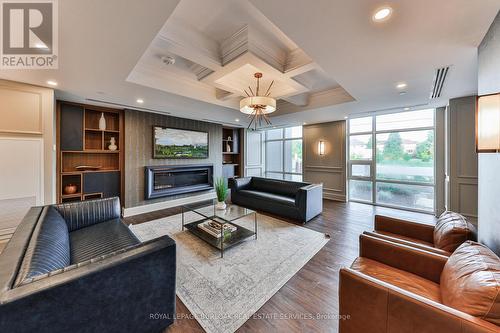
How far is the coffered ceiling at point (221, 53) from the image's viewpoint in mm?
1968

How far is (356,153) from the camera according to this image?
5.46 metres

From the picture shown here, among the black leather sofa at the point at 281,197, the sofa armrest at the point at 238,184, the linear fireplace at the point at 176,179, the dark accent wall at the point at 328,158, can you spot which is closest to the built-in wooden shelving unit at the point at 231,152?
the linear fireplace at the point at 176,179

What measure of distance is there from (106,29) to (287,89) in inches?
110

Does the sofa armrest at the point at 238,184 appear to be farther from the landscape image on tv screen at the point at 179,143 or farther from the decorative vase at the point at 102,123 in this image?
the decorative vase at the point at 102,123

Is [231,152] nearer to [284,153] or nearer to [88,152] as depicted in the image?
[284,153]

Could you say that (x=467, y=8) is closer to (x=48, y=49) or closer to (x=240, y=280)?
(x=240, y=280)

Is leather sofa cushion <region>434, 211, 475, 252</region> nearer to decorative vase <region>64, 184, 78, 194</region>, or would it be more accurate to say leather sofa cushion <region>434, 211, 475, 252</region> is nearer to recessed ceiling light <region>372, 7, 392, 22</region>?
recessed ceiling light <region>372, 7, 392, 22</region>

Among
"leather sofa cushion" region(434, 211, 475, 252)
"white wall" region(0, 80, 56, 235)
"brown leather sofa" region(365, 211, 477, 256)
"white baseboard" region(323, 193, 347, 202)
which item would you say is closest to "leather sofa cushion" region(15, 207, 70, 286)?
"white wall" region(0, 80, 56, 235)

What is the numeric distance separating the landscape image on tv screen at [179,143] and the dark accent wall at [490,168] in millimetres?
5300

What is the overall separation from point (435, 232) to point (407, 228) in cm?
25

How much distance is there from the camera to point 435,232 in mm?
1854

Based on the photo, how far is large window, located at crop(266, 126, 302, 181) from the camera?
691cm

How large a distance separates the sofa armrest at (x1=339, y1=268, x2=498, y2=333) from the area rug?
2.74 ft

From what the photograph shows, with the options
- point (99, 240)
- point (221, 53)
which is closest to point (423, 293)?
point (99, 240)
